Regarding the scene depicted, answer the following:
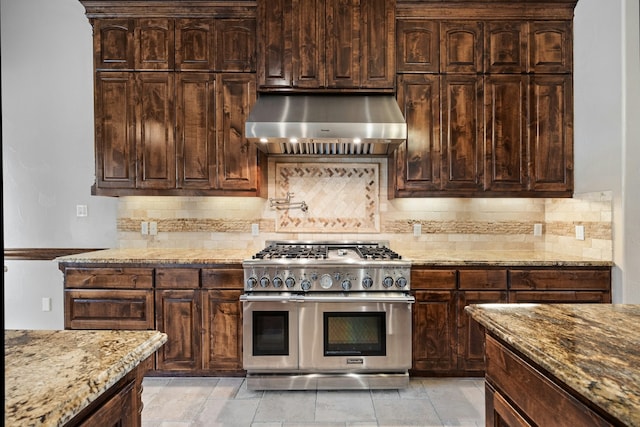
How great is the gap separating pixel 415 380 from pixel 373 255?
0.98 m

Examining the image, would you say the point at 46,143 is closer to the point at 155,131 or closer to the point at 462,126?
the point at 155,131

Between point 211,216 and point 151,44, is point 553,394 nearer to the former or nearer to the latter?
point 211,216

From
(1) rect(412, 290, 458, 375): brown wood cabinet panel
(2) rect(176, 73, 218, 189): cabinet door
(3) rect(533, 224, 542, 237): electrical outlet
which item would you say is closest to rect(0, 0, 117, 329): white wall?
(2) rect(176, 73, 218, 189): cabinet door

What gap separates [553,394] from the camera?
3.28 feet

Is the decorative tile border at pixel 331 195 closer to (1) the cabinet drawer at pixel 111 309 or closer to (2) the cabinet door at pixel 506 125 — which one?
(2) the cabinet door at pixel 506 125

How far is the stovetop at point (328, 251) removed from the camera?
9.34 ft

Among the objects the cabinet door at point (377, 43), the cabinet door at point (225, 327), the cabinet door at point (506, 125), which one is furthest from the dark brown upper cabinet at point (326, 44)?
the cabinet door at point (225, 327)

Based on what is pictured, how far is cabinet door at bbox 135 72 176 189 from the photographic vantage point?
3.10 meters

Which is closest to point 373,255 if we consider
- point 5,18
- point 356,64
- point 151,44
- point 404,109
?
point 404,109

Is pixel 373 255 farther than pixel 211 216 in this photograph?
No

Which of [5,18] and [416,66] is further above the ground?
[5,18]

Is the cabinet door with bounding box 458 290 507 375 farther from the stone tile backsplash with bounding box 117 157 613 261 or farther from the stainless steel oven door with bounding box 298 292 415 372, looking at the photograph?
the stone tile backsplash with bounding box 117 157 613 261

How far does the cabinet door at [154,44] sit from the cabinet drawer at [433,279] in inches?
101

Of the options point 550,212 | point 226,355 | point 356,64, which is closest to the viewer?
point 226,355
